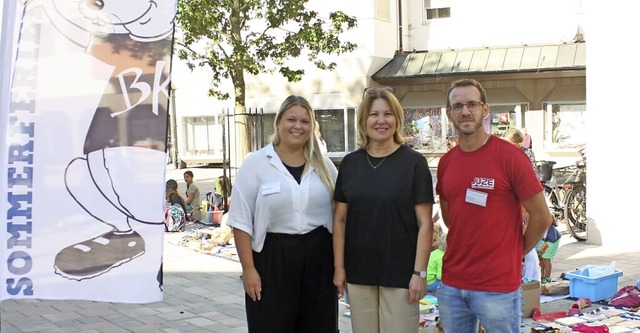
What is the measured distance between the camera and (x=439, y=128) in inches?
966

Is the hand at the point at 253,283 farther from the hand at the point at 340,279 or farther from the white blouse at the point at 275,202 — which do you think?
the hand at the point at 340,279

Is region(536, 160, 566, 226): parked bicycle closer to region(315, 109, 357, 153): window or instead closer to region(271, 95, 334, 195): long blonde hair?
region(271, 95, 334, 195): long blonde hair

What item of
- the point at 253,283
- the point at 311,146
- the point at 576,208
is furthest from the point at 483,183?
the point at 576,208

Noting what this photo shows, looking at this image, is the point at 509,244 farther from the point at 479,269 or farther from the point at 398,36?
the point at 398,36

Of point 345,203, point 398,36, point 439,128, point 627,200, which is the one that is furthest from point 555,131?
point 345,203

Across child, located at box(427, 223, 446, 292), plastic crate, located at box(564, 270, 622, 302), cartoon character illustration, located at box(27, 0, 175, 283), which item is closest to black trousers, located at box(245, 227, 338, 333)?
cartoon character illustration, located at box(27, 0, 175, 283)

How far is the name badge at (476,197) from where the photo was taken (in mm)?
3369

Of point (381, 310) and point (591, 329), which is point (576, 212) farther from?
point (381, 310)

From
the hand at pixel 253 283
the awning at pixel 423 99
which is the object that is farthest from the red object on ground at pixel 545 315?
the awning at pixel 423 99

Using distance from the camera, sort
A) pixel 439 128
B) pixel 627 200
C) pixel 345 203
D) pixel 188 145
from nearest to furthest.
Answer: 1. pixel 345 203
2. pixel 627 200
3. pixel 439 128
4. pixel 188 145

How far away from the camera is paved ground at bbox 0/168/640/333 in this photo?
20.8 ft

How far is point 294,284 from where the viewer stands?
397cm

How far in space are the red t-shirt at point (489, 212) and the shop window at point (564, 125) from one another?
20100 millimetres

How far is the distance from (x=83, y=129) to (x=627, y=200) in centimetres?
831
